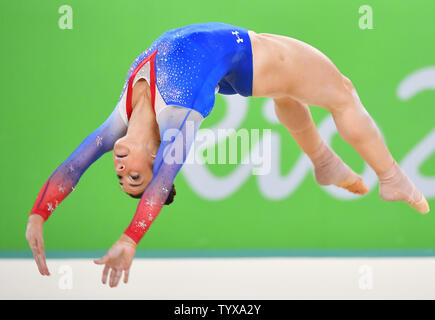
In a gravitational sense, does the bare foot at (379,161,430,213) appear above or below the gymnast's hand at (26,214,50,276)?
above

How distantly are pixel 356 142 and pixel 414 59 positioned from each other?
183 centimetres

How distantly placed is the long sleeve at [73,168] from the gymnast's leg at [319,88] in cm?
58

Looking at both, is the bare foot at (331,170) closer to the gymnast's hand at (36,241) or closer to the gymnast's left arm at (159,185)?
the gymnast's left arm at (159,185)

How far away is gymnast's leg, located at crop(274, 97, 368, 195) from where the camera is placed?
270 centimetres

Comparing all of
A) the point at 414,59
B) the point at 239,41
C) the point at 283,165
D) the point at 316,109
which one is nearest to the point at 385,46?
the point at 414,59

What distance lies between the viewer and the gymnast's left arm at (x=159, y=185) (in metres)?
1.85

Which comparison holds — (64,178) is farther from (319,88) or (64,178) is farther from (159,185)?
(319,88)

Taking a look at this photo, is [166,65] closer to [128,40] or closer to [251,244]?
[128,40]

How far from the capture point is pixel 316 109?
13.1 ft

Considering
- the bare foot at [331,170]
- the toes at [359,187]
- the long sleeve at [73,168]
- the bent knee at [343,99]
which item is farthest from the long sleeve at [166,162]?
the toes at [359,187]

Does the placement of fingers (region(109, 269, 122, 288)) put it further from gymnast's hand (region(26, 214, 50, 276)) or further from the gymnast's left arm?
gymnast's hand (region(26, 214, 50, 276))

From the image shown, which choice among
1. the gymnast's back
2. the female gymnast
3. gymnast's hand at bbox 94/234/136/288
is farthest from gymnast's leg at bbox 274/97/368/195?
gymnast's hand at bbox 94/234/136/288

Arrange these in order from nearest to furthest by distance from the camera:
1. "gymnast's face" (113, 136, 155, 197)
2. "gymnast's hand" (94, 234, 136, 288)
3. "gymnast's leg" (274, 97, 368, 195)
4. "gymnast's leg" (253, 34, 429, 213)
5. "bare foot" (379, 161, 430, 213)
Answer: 1. "gymnast's hand" (94, 234, 136, 288)
2. "gymnast's face" (113, 136, 155, 197)
3. "gymnast's leg" (253, 34, 429, 213)
4. "bare foot" (379, 161, 430, 213)
5. "gymnast's leg" (274, 97, 368, 195)

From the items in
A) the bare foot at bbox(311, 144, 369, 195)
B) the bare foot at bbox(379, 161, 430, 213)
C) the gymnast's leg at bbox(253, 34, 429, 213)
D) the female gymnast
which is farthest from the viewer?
the bare foot at bbox(311, 144, 369, 195)
